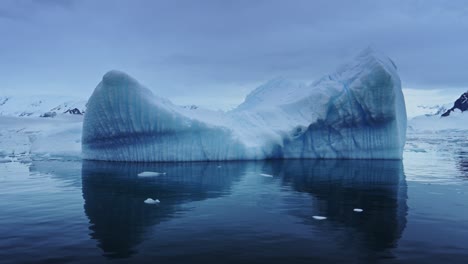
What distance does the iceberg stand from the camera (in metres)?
20.7

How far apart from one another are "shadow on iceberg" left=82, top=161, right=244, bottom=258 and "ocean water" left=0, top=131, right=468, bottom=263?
0.12ft

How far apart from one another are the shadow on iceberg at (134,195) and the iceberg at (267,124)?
9.21 ft

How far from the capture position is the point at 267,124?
25.7 m

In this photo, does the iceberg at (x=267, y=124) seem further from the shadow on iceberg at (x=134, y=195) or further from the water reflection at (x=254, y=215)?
the water reflection at (x=254, y=215)

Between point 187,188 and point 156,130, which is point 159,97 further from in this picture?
point 187,188

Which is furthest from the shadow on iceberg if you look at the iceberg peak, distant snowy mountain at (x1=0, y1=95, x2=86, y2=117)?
distant snowy mountain at (x1=0, y1=95, x2=86, y2=117)

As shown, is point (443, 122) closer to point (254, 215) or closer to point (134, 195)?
point (134, 195)

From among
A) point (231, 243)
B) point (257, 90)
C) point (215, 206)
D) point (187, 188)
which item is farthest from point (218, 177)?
point (257, 90)

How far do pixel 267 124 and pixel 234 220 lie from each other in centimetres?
1764

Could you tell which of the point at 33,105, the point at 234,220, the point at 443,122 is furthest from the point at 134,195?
the point at 33,105

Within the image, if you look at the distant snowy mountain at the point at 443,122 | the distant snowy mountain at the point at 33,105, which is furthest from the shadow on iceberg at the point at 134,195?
the distant snowy mountain at the point at 33,105

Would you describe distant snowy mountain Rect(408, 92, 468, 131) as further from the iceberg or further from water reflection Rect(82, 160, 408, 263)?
water reflection Rect(82, 160, 408, 263)

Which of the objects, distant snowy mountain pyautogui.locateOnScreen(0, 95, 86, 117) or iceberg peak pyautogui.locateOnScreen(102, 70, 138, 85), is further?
distant snowy mountain pyautogui.locateOnScreen(0, 95, 86, 117)

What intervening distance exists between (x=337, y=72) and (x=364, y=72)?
366 cm
